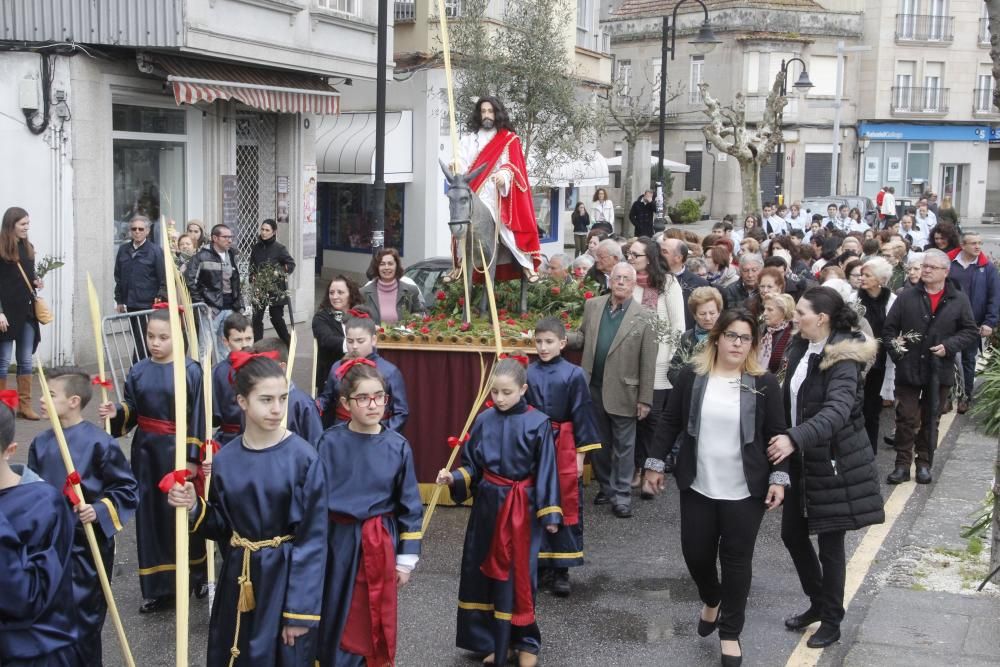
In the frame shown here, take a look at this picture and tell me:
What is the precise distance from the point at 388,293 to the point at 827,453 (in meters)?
4.67

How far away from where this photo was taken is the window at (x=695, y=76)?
158ft

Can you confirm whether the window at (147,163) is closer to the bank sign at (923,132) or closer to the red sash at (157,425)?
the red sash at (157,425)

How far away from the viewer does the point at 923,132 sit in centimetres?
5084

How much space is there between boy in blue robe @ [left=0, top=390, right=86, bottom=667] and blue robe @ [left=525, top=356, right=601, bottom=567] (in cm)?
320

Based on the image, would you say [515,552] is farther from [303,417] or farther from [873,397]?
[873,397]

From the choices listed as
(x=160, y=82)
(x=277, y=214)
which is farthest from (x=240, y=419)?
(x=277, y=214)

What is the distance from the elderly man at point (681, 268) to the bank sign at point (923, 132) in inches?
1674

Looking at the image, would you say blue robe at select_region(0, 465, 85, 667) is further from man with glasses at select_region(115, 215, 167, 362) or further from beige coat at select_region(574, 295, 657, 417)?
man with glasses at select_region(115, 215, 167, 362)

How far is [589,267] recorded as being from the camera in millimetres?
11234

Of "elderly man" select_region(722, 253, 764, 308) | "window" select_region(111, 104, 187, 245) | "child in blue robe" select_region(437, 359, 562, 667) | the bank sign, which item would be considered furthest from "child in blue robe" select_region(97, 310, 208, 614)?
the bank sign

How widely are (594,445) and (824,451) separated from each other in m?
1.46

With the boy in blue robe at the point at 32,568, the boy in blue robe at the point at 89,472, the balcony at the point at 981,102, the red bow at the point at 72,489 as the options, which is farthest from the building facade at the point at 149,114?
the balcony at the point at 981,102

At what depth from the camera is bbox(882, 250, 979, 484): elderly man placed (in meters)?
9.36

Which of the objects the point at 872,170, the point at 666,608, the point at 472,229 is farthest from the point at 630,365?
the point at 872,170
